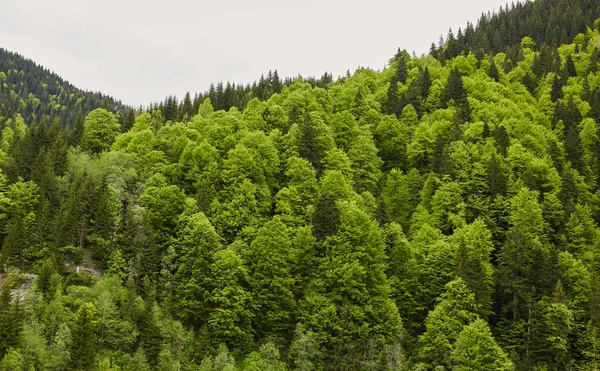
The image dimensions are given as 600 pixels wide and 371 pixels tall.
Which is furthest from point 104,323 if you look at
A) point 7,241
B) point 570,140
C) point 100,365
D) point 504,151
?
point 570,140

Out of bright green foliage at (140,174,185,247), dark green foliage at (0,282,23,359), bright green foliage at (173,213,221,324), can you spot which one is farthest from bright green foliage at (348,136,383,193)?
dark green foliage at (0,282,23,359)

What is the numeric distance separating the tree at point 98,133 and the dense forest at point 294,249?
0.29m

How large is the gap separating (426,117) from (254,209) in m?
56.9

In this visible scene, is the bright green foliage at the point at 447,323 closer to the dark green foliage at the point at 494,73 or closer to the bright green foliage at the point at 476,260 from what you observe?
the bright green foliage at the point at 476,260

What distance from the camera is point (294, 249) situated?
6494 centimetres

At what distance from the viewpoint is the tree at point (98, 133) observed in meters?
93.9

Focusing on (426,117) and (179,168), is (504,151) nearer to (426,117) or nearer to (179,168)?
(426,117)

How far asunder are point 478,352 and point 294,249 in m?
24.6

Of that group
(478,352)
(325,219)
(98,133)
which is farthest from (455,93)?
(98,133)

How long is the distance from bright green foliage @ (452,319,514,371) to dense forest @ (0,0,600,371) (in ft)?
0.73

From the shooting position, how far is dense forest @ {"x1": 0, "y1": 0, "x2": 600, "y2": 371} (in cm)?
5238

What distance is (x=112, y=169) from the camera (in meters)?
73.4

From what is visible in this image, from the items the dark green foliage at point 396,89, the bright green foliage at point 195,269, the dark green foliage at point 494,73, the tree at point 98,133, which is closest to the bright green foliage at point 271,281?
the bright green foliage at point 195,269

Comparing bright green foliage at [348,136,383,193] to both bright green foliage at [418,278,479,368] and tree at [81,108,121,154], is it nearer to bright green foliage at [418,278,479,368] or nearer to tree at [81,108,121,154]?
bright green foliage at [418,278,479,368]
